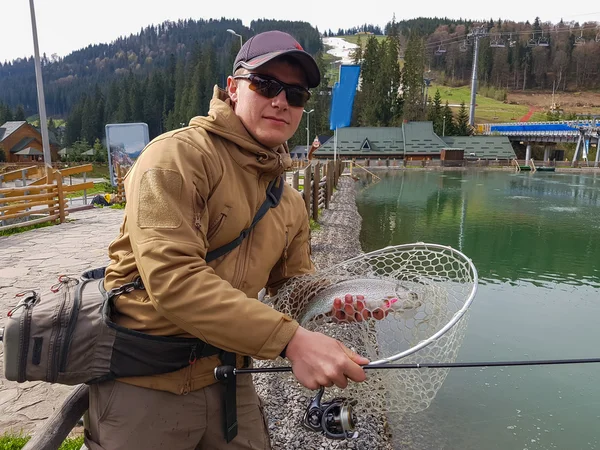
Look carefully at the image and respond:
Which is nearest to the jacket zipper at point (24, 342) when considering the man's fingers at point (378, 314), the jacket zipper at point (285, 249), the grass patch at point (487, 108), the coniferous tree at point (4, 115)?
the jacket zipper at point (285, 249)

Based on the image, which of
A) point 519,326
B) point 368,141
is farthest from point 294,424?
point 368,141

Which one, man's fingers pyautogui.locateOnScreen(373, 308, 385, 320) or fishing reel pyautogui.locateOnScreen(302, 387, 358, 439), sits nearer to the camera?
fishing reel pyautogui.locateOnScreen(302, 387, 358, 439)

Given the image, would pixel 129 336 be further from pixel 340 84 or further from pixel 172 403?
pixel 340 84

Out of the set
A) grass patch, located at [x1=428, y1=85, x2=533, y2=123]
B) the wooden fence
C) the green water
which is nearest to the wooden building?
the wooden fence

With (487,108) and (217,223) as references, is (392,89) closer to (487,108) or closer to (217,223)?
→ (487,108)

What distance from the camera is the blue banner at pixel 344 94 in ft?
96.3

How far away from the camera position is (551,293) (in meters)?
9.70

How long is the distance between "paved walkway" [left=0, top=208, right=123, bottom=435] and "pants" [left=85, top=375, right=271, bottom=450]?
1.80ft

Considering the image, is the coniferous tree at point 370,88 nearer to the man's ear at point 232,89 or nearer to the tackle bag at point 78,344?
the man's ear at point 232,89

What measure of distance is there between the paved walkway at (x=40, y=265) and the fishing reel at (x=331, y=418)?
1169 millimetres

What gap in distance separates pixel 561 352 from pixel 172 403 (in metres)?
6.91

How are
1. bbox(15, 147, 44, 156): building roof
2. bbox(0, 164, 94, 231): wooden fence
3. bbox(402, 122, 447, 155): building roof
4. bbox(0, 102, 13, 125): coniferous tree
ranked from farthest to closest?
bbox(0, 102, 13, 125): coniferous tree → bbox(15, 147, 44, 156): building roof → bbox(402, 122, 447, 155): building roof → bbox(0, 164, 94, 231): wooden fence

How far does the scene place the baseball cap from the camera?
1615 mm

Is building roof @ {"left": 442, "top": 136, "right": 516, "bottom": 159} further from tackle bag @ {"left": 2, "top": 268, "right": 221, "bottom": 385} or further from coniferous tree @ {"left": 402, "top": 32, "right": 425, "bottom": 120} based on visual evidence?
tackle bag @ {"left": 2, "top": 268, "right": 221, "bottom": 385}
